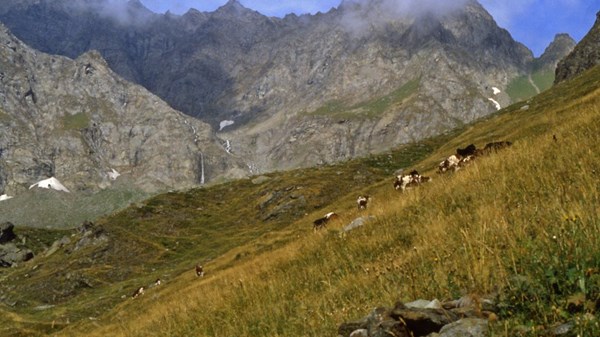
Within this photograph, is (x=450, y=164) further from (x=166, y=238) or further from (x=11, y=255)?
(x=11, y=255)

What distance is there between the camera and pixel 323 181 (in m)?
112

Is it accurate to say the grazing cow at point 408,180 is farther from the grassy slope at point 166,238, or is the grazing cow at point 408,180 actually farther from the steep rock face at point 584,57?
the steep rock face at point 584,57

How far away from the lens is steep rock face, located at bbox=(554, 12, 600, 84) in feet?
427

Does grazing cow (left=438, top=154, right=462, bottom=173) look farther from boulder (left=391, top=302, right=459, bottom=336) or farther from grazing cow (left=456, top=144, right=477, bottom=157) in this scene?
boulder (left=391, top=302, right=459, bottom=336)

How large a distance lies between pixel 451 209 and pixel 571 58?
149796 mm

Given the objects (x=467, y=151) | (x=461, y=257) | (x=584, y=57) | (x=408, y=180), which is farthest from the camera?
(x=584, y=57)

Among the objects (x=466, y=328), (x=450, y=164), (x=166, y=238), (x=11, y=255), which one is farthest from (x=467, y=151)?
(x=11, y=255)

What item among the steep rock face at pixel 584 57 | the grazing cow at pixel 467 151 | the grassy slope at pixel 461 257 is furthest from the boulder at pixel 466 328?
the steep rock face at pixel 584 57

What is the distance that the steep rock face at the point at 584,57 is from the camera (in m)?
130

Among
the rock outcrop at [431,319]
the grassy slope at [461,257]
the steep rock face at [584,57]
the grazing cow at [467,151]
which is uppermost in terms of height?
the steep rock face at [584,57]

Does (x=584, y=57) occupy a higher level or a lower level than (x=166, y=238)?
higher

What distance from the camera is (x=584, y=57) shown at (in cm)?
13375

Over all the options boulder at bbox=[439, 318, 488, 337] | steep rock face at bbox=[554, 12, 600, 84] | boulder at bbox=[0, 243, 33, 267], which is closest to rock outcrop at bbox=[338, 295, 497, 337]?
boulder at bbox=[439, 318, 488, 337]

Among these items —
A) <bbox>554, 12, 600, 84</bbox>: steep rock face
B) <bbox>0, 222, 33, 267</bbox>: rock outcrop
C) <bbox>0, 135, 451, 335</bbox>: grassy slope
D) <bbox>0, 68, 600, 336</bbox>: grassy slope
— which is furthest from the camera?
<bbox>0, 222, 33, 267</bbox>: rock outcrop
